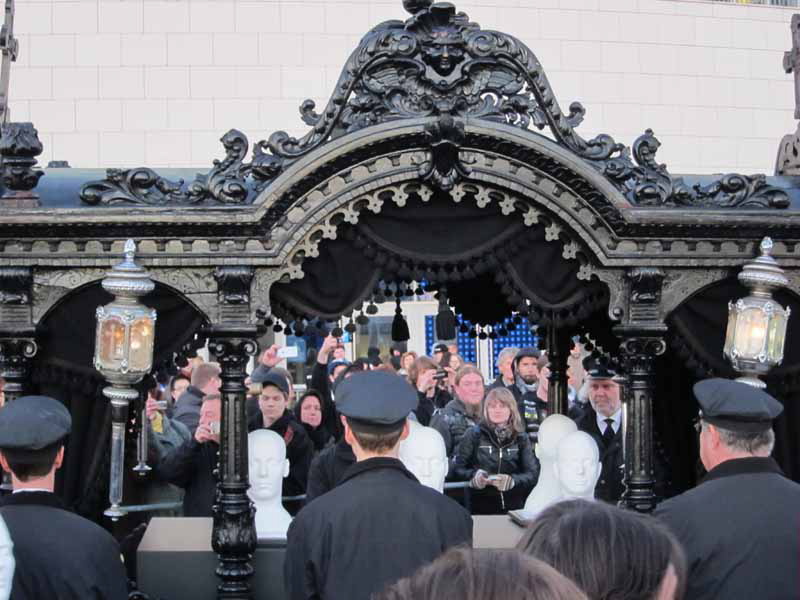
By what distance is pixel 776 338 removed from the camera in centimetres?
546

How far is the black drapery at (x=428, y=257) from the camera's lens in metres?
5.61

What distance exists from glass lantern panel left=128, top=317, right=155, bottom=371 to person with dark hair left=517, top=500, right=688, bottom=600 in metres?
3.22

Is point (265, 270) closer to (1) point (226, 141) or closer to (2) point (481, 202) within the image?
(1) point (226, 141)

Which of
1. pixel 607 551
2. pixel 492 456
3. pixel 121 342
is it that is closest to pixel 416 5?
pixel 121 342

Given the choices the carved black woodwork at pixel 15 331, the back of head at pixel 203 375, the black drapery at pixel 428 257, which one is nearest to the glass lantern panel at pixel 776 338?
the black drapery at pixel 428 257

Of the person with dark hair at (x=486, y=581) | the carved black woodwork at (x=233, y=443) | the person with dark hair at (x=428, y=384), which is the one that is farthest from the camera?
the person with dark hair at (x=428, y=384)

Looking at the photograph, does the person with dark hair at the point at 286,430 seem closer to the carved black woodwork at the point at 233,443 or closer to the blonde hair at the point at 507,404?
the blonde hair at the point at 507,404

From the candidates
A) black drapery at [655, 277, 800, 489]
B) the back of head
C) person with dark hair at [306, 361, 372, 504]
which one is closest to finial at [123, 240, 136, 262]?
person with dark hair at [306, 361, 372, 504]

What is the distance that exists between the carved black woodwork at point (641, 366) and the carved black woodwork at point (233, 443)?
1649 millimetres

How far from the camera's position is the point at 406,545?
12.5 feet

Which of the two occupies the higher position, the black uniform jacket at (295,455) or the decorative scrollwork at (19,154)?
the decorative scrollwork at (19,154)

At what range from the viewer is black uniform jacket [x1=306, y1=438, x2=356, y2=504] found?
592 cm

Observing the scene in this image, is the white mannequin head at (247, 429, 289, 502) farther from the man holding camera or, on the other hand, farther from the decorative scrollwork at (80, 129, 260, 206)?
the decorative scrollwork at (80, 129, 260, 206)

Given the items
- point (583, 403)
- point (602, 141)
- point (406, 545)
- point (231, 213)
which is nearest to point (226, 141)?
point (231, 213)
